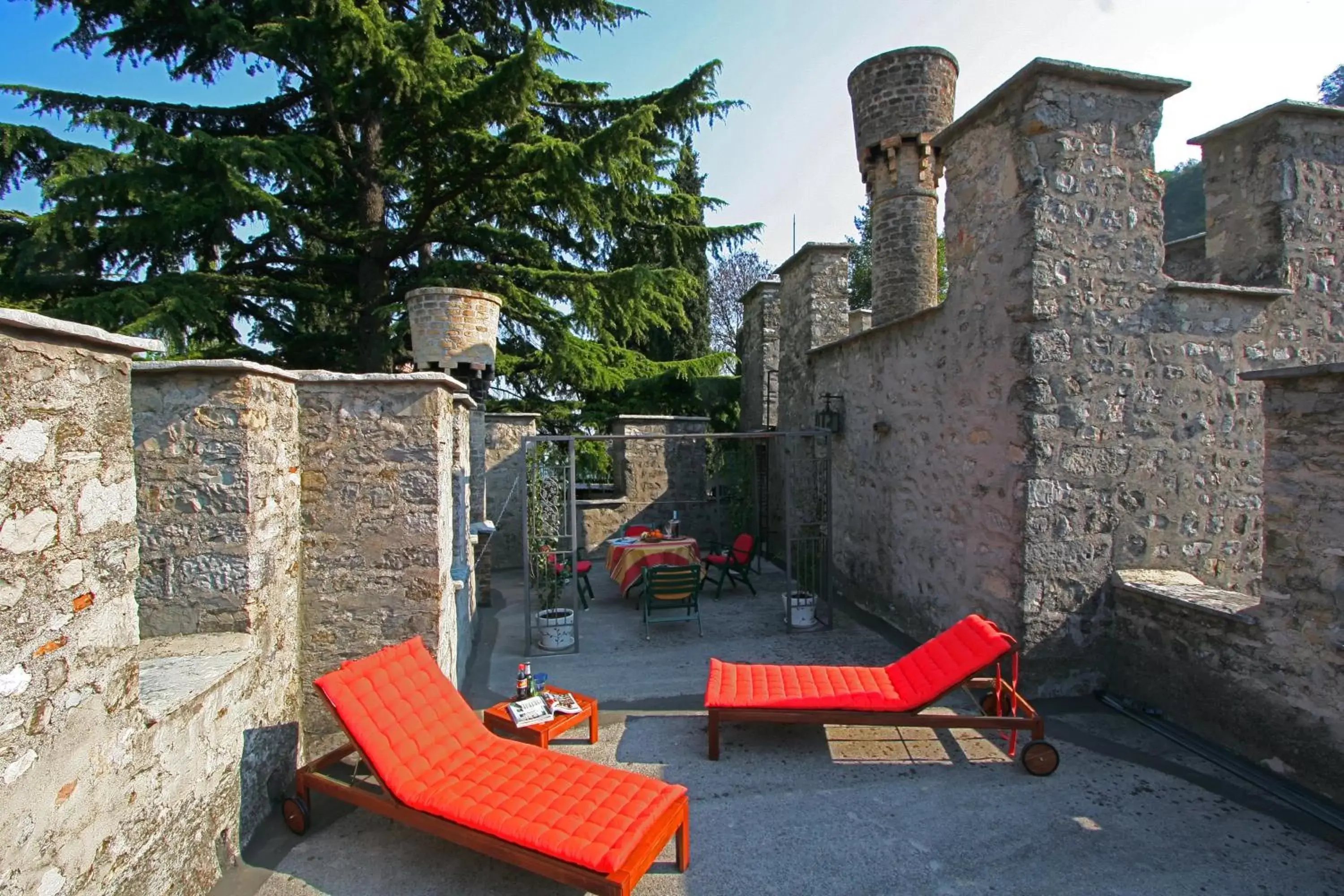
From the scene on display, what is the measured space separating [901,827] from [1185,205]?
30.4m

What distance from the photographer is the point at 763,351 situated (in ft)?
36.3

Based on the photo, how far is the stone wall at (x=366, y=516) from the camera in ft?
12.9

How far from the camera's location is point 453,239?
12.0m

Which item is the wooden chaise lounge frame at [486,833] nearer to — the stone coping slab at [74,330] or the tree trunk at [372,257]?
the stone coping slab at [74,330]

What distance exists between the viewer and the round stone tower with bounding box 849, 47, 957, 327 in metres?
8.73

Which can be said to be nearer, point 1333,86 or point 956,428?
point 956,428

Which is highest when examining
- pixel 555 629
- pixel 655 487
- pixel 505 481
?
pixel 505 481

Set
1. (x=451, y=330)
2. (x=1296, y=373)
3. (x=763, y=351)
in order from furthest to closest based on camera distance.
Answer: (x=763, y=351), (x=451, y=330), (x=1296, y=373)

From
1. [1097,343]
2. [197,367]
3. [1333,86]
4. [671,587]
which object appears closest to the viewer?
[197,367]

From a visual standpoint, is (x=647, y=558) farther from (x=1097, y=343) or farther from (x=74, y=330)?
(x=74, y=330)

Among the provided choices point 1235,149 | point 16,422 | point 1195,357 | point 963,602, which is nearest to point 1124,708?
point 963,602

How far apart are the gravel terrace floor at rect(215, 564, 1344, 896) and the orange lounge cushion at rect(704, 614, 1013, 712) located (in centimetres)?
34

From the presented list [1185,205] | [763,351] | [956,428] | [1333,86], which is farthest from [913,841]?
[1333,86]

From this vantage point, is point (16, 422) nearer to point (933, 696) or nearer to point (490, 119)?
point (933, 696)
